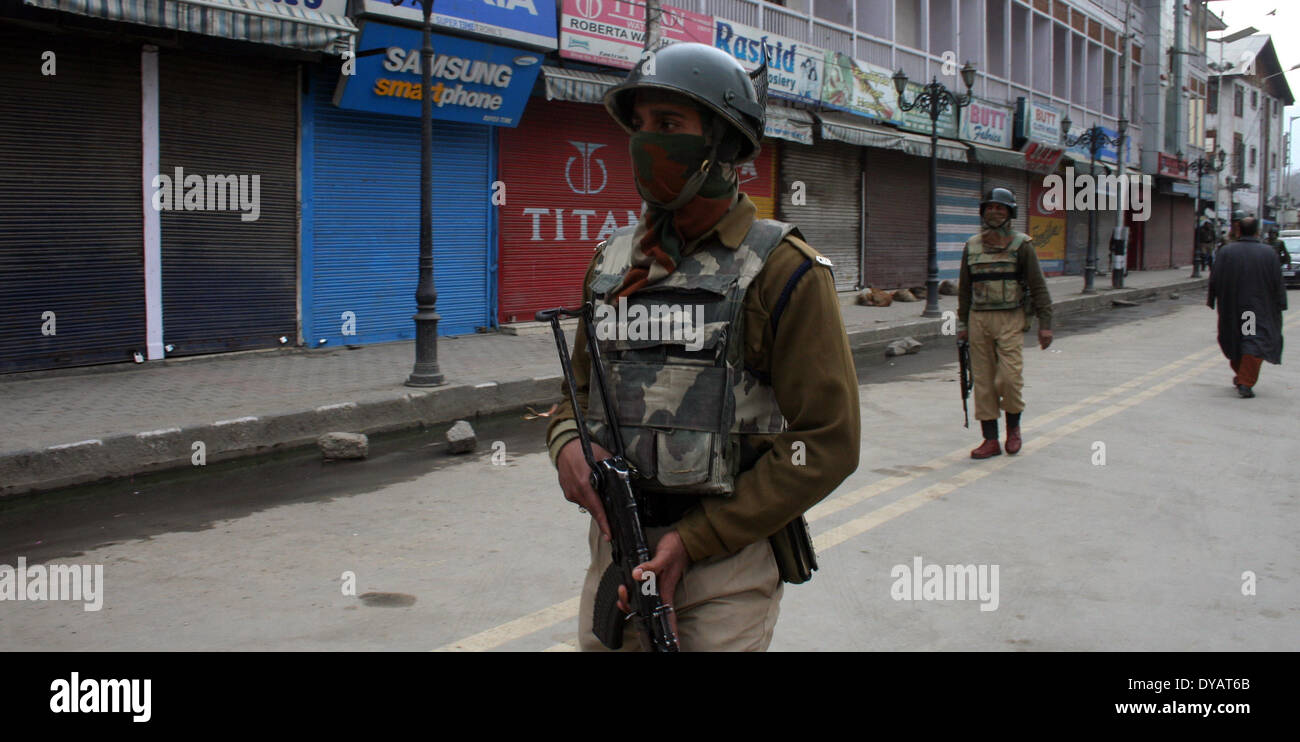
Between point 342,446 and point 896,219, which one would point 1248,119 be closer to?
point 896,219

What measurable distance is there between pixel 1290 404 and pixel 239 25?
1029 centimetres

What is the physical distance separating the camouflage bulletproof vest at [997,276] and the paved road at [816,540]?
1.08 m

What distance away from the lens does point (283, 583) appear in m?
4.70

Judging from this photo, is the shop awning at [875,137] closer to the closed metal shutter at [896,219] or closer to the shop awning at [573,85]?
the closed metal shutter at [896,219]

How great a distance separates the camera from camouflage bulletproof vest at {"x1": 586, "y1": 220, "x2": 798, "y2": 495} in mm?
1983

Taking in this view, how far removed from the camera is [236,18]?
388 inches

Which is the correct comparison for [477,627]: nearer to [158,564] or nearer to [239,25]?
[158,564]

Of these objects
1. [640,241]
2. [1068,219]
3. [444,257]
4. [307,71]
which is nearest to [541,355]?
[444,257]

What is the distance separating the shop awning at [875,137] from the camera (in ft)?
65.5

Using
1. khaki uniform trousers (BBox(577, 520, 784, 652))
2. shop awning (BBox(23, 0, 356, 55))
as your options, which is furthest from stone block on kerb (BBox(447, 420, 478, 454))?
khaki uniform trousers (BBox(577, 520, 784, 652))

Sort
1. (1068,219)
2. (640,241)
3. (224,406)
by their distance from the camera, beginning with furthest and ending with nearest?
(1068,219) < (224,406) < (640,241)

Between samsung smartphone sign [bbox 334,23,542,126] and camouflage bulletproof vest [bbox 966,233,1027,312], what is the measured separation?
7.24 metres

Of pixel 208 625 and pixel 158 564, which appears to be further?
pixel 158 564

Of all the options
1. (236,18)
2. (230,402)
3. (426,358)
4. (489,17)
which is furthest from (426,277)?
(489,17)
